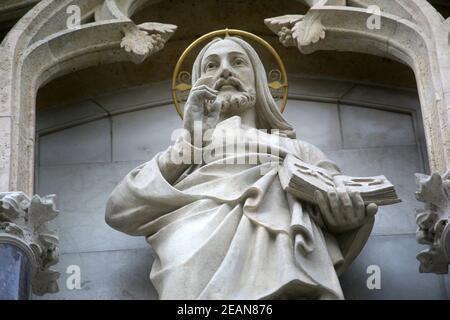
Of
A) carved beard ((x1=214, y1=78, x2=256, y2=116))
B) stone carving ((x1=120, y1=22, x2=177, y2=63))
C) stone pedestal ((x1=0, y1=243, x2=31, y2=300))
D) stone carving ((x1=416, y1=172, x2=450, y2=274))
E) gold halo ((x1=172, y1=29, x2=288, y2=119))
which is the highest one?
stone carving ((x1=120, y1=22, x2=177, y2=63))

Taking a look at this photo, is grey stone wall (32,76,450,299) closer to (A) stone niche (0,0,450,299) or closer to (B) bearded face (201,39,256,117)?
(A) stone niche (0,0,450,299)

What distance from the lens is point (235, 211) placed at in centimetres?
749

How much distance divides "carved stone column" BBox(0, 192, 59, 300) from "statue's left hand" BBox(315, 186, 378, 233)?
1260 millimetres

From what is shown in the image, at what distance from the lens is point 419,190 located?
304 inches

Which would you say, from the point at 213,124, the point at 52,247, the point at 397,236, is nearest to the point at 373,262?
the point at 397,236

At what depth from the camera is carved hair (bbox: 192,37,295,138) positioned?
8.39 m

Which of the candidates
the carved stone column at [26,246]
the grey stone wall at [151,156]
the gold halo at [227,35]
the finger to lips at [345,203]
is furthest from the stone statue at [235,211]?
the grey stone wall at [151,156]

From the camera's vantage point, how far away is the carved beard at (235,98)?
27.1 feet

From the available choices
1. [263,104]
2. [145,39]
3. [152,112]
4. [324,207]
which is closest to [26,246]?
[324,207]

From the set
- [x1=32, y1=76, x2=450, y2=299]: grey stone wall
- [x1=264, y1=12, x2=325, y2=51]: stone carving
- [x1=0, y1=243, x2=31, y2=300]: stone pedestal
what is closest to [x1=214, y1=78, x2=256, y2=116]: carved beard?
[x1=264, y1=12, x2=325, y2=51]: stone carving

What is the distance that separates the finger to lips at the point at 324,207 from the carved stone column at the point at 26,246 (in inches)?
48.5

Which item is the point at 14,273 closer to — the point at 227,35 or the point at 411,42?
the point at 227,35

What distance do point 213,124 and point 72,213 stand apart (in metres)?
1.23
